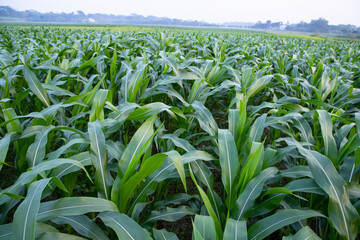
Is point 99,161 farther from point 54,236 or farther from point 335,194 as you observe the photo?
point 335,194

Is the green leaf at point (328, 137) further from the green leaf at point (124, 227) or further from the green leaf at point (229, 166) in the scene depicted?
the green leaf at point (124, 227)

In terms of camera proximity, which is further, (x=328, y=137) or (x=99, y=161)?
(x=328, y=137)

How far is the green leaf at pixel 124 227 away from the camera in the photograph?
65 centimetres

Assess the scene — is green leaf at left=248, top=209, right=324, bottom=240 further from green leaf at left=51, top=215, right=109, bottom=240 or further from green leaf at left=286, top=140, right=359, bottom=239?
green leaf at left=51, top=215, right=109, bottom=240

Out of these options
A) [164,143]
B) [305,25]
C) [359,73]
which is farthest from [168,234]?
[305,25]

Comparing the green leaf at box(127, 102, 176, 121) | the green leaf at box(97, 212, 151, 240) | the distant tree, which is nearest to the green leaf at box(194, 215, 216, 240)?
the green leaf at box(97, 212, 151, 240)

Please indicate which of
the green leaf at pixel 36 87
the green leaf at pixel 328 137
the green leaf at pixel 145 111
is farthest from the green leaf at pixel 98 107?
the green leaf at pixel 328 137

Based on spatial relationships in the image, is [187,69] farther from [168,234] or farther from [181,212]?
[168,234]

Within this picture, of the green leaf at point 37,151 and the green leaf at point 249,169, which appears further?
the green leaf at point 37,151

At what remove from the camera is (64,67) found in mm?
2211

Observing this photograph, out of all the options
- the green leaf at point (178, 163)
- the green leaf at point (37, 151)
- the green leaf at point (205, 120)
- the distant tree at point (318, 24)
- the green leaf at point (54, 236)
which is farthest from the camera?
the distant tree at point (318, 24)

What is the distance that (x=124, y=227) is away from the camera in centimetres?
67

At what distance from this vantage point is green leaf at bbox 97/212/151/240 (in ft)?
2.12

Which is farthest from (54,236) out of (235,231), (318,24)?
(318,24)
